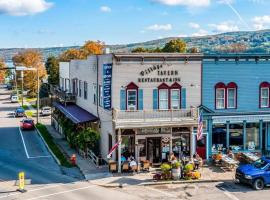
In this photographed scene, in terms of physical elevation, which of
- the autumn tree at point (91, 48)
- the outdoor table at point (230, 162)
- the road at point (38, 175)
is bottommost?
the road at point (38, 175)

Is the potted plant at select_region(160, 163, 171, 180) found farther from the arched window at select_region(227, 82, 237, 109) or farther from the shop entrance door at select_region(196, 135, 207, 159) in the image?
the arched window at select_region(227, 82, 237, 109)

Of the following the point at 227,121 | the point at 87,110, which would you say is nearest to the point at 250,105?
the point at 227,121

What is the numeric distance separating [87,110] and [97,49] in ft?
187

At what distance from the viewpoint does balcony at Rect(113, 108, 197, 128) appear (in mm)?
30609

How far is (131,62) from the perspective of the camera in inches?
1246

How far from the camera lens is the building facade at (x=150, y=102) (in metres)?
31.3

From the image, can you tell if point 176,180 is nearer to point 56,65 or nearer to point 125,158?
point 125,158

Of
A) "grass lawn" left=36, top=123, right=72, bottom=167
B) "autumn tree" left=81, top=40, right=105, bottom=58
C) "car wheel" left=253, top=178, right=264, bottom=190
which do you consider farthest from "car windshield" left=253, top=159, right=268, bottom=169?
"autumn tree" left=81, top=40, right=105, bottom=58

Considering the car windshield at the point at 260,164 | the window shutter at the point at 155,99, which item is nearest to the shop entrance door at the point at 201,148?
the window shutter at the point at 155,99

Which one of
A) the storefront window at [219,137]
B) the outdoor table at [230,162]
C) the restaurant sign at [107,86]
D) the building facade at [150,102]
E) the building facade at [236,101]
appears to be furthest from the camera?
the storefront window at [219,137]

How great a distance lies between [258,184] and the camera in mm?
27109

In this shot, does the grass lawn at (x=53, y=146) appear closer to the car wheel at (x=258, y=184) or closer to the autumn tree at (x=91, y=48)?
the car wheel at (x=258, y=184)

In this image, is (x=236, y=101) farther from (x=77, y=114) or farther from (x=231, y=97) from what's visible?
(x=77, y=114)

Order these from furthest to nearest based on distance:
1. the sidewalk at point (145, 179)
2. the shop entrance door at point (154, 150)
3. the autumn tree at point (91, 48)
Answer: the autumn tree at point (91, 48) → the shop entrance door at point (154, 150) → the sidewalk at point (145, 179)
